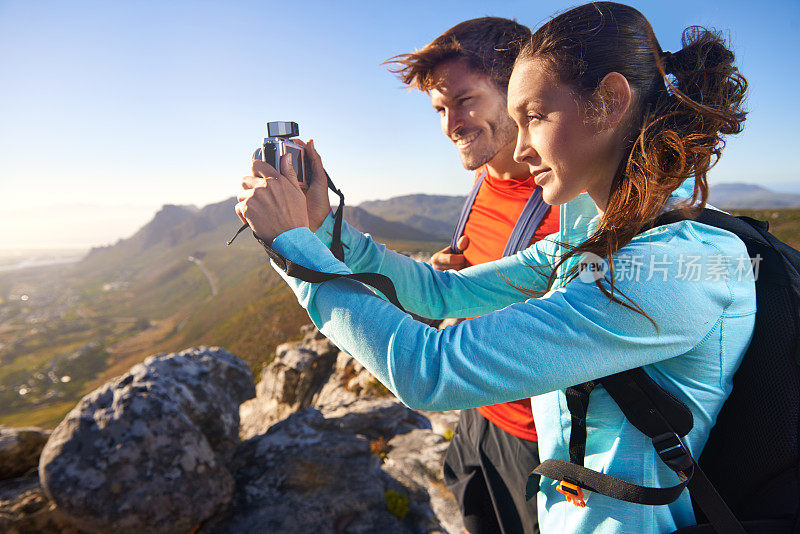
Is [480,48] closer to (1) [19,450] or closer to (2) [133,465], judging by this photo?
(2) [133,465]

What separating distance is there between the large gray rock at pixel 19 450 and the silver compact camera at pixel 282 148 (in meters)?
6.71

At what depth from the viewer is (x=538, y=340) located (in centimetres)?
115

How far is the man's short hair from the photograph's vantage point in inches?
131

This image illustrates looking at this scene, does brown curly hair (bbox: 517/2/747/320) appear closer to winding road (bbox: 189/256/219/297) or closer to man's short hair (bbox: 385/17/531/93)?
man's short hair (bbox: 385/17/531/93)

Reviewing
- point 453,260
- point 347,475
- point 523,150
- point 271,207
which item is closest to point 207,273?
point 347,475

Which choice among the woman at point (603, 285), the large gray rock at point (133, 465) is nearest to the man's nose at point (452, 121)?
the woman at point (603, 285)

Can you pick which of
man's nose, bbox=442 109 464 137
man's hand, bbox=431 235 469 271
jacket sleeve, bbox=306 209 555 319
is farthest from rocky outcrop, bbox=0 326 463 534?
man's nose, bbox=442 109 464 137

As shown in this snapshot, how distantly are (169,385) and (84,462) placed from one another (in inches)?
45.5

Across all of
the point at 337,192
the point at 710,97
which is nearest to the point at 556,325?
the point at 710,97

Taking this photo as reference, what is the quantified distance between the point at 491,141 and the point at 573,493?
2.85m

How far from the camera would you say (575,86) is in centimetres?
145

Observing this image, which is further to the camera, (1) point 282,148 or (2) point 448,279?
(2) point 448,279

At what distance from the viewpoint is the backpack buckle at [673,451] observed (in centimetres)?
124

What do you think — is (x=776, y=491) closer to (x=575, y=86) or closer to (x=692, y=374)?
(x=692, y=374)
